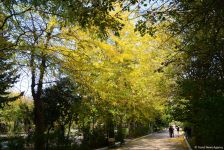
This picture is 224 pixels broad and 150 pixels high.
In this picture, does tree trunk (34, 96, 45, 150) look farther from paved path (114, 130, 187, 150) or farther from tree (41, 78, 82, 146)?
paved path (114, 130, 187, 150)

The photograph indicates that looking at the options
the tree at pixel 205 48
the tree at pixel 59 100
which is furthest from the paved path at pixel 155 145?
the tree at pixel 205 48

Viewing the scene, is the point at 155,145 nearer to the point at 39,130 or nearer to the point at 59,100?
the point at 59,100

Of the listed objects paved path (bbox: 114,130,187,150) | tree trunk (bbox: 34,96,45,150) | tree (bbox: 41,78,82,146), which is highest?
tree (bbox: 41,78,82,146)

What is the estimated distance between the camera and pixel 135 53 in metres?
27.1

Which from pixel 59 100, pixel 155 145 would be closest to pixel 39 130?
pixel 59 100

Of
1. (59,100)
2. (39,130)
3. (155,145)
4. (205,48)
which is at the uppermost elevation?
(205,48)

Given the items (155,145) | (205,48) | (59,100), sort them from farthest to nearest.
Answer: (155,145), (59,100), (205,48)

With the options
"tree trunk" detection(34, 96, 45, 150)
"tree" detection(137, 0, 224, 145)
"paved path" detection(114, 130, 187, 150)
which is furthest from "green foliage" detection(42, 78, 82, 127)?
"tree" detection(137, 0, 224, 145)

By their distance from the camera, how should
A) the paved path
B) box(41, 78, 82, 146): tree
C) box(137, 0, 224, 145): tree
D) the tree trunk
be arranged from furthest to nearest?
the paved path → box(41, 78, 82, 146): tree → the tree trunk → box(137, 0, 224, 145): tree

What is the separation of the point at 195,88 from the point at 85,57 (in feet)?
19.3

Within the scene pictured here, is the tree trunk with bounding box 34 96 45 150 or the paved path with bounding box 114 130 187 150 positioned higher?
the tree trunk with bounding box 34 96 45 150

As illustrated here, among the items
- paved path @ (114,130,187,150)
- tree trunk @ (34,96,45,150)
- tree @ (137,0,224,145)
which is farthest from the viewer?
paved path @ (114,130,187,150)

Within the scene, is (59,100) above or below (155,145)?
above

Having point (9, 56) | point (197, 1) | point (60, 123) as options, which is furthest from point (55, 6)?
point (60, 123)
